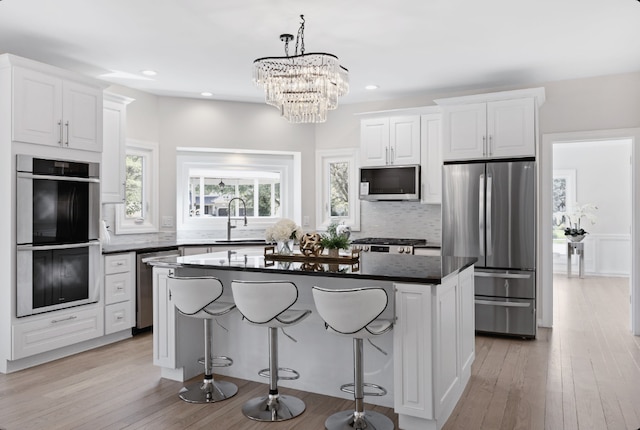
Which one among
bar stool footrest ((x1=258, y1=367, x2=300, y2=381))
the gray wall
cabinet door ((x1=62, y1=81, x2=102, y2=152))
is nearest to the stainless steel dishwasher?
the gray wall

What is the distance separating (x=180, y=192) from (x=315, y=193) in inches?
70.7

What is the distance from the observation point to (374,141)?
19.6ft

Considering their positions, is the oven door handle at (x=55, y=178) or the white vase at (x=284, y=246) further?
the oven door handle at (x=55, y=178)

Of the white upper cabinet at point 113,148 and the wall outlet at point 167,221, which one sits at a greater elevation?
the white upper cabinet at point 113,148

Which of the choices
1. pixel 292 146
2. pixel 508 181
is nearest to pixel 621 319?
pixel 508 181

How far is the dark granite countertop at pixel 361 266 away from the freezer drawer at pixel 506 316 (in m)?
1.59

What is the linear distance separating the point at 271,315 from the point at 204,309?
1.84ft

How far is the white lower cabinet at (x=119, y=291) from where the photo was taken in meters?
4.66

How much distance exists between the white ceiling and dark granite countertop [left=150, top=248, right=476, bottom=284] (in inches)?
69.9

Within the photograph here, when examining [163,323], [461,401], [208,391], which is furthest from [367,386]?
[163,323]

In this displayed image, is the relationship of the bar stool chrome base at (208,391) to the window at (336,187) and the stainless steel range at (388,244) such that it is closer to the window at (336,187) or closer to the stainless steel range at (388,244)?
the stainless steel range at (388,244)

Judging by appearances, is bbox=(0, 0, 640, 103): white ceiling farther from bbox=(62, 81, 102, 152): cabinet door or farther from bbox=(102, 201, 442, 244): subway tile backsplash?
bbox=(102, 201, 442, 244): subway tile backsplash

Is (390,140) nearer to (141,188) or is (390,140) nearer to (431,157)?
(431,157)

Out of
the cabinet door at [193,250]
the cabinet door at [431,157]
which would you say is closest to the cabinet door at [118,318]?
the cabinet door at [193,250]
